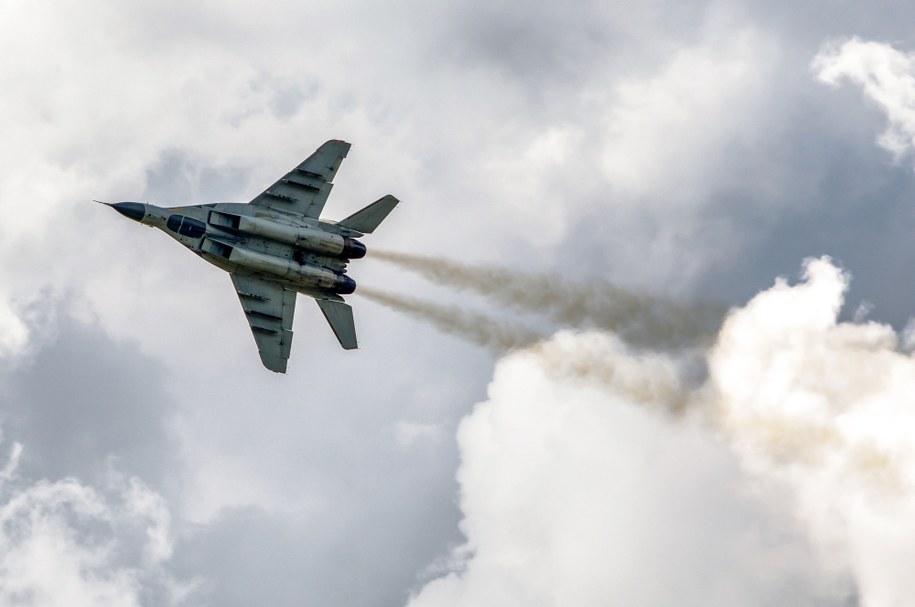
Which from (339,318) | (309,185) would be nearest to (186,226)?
(309,185)

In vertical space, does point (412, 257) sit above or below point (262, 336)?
above

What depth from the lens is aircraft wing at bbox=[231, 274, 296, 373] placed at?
83.4 meters

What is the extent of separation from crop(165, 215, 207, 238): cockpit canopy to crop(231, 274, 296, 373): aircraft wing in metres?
4.00

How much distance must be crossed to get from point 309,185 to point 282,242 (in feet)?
15.5

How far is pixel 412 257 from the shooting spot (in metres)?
88.3

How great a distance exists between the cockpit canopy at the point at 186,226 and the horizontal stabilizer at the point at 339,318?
7.71 meters

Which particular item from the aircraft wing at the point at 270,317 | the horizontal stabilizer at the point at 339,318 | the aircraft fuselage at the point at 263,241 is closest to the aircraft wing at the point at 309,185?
the aircraft fuselage at the point at 263,241

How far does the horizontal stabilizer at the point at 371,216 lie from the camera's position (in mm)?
85062

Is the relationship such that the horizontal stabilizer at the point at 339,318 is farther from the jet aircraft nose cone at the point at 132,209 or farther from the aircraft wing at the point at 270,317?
the jet aircraft nose cone at the point at 132,209

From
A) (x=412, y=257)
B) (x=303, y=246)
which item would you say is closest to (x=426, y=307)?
(x=412, y=257)

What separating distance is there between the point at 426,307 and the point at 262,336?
34.2ft

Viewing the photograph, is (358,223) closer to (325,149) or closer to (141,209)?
(325,149)

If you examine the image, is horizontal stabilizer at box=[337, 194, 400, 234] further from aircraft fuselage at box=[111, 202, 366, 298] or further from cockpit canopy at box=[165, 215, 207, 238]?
cockpit canopy at box=[165, 215, 207, 238]

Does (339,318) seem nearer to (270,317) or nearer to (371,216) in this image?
(270,317)
